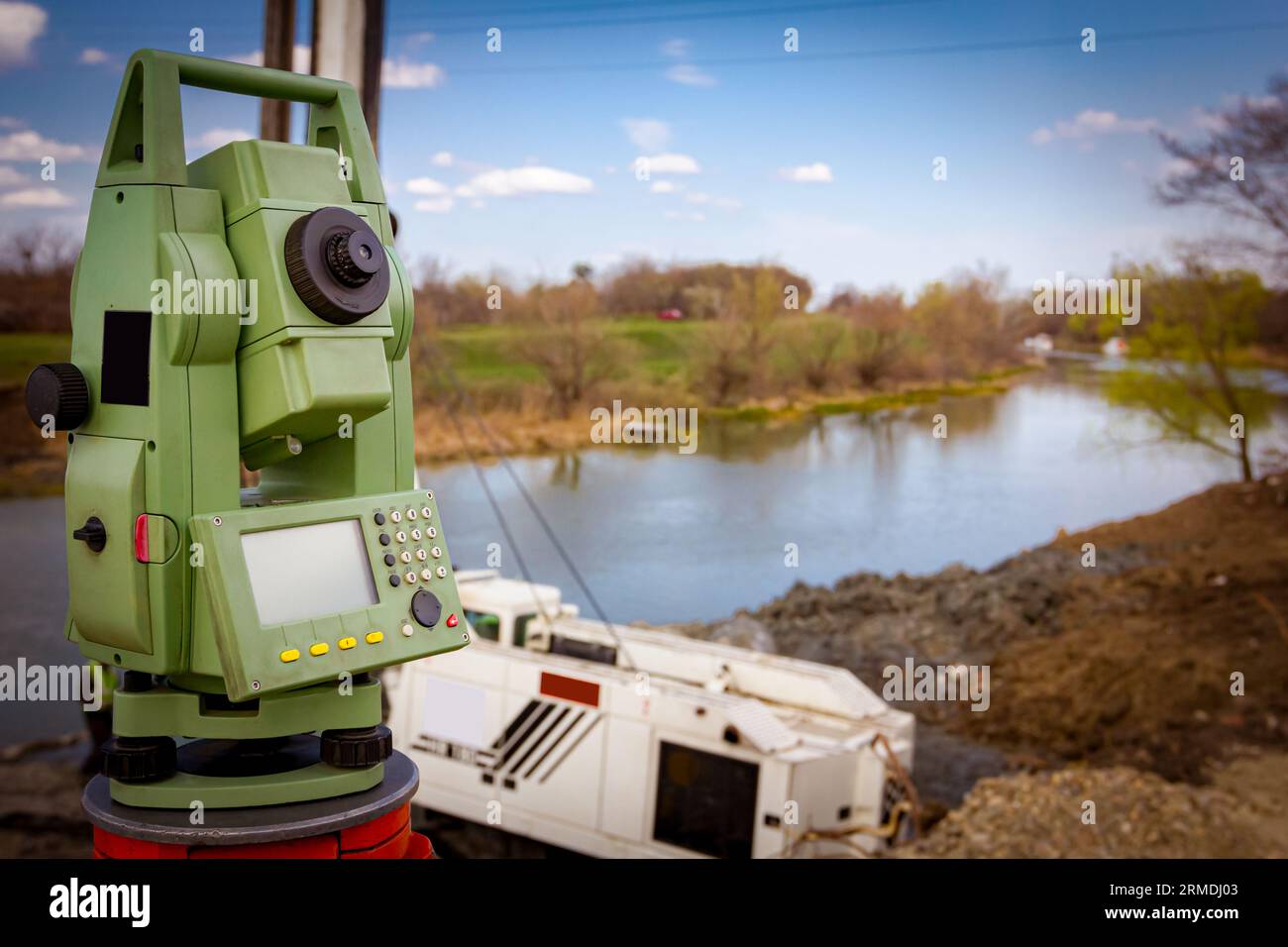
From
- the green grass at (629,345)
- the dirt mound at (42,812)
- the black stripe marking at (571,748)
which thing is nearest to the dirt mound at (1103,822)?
the black stripe marking at (571,748)

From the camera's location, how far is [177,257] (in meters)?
1.87

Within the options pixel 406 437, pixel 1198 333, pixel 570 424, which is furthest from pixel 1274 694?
pixel 406 437

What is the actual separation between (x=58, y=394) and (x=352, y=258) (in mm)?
484

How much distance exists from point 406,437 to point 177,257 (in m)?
0.47

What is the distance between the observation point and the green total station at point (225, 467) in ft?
6.13

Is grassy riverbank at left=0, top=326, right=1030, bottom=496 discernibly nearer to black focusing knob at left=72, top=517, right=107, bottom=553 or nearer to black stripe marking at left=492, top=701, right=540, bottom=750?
black stripe marking at left=492, top=701, right=540, bottom=750

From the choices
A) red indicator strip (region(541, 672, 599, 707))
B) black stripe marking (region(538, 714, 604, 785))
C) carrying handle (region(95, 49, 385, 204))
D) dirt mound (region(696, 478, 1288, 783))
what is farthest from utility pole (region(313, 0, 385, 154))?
dirt mound (region(696, 478, 1288, 783))

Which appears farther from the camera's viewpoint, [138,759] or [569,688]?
[569,688]

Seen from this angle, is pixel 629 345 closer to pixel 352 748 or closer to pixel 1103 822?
pixel 1103 822

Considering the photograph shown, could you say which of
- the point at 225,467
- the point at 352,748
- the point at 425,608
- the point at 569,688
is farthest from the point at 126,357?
the point at 569,688

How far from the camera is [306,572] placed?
1886 millimetres

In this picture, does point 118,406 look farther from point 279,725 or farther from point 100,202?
point 279,725

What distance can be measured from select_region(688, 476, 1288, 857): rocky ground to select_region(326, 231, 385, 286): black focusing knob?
474 cm

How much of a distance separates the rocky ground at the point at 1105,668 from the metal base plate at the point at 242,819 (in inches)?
174
